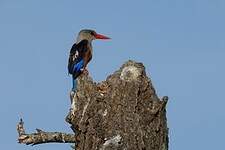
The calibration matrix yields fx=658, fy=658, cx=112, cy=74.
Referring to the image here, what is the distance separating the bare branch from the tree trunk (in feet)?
1.68

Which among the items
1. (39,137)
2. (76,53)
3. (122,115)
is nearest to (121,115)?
(122,115)

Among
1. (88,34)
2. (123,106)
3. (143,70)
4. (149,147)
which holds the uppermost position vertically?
(88,34)

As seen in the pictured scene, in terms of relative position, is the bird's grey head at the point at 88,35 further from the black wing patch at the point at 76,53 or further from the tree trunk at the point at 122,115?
the tree trunk at the point at 122,115

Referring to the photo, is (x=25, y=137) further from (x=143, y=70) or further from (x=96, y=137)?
(x=143, y=70)

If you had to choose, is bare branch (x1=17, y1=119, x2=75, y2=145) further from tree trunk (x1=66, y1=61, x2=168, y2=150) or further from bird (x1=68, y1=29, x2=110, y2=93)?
bird (x1=68, y1=29, x2=110, y2=93)

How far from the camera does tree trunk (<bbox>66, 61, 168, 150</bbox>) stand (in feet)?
23.8

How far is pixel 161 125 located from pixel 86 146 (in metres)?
0.88

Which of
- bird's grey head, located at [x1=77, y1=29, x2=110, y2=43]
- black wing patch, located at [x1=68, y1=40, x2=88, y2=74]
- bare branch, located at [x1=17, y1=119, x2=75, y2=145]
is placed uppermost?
bird's grey head, located at [x1=77, y1=29, x2=110, y2=43]

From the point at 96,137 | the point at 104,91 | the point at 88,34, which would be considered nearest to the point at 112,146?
the point at 96,137

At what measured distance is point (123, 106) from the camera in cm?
739

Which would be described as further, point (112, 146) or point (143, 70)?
point (143, 70)

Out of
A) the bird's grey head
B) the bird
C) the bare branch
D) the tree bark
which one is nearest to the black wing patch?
the bird

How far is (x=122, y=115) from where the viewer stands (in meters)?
7.36

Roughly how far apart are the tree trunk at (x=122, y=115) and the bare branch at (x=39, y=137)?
51cm
